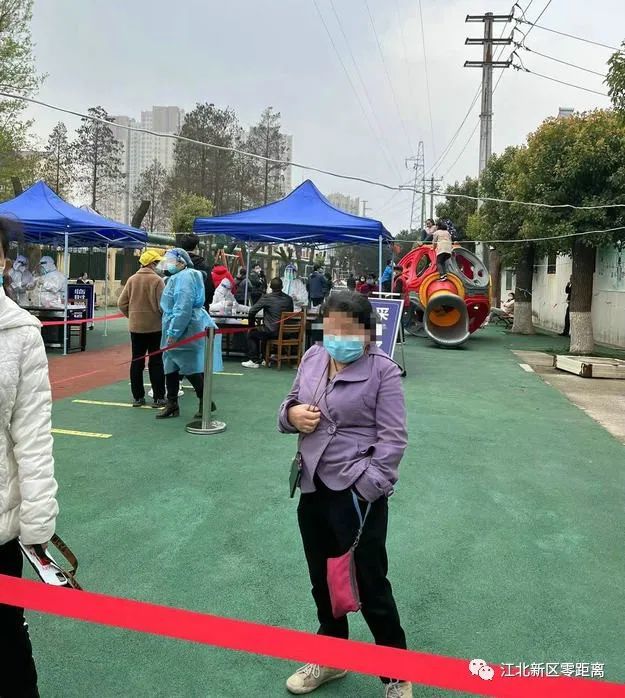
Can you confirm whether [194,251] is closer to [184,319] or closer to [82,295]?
[184,319]

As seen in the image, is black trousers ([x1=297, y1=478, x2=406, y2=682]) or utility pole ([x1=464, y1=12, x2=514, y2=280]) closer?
black trousers ([x1=297, y1=478, x2=406, y2=682])

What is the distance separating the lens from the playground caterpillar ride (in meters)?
12.8

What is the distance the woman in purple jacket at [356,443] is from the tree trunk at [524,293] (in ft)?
47.5

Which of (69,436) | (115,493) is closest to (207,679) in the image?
(115,493)

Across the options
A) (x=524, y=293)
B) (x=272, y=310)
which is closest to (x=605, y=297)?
(x=524, y=293)

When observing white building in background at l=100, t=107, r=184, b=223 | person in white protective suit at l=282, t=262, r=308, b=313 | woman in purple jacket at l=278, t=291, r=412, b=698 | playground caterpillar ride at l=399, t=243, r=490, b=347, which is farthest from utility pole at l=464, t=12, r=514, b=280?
white building in background at l=100, t=107, r=184, b=223

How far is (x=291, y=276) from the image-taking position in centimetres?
1331

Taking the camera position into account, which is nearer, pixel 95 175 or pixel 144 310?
pixel 144 310

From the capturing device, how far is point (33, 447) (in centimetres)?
181

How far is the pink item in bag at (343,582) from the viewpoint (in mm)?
2104

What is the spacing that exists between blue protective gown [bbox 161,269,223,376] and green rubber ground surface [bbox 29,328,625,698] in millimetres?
613

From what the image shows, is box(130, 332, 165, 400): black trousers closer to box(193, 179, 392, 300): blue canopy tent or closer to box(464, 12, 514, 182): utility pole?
box(193, 179, 392, 300): blue canopy tent

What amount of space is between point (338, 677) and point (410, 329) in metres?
13.9

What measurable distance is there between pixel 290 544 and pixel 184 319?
2.83 m
